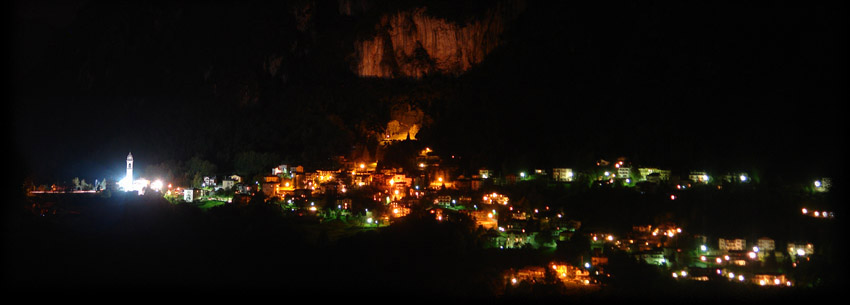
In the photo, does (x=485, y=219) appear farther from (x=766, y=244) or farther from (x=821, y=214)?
(x=821, y=214)

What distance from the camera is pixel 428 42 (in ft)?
92.2

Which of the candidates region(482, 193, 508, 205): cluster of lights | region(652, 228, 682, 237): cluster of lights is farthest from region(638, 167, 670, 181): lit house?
region(482, 193, 508, 205): cluster of lights

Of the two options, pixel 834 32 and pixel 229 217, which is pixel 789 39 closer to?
pixel 834 32

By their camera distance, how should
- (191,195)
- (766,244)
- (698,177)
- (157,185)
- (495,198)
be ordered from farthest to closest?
(157,185), (191,195), (495,198), (698,177), (766,244)

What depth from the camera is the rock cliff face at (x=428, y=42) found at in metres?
27.7

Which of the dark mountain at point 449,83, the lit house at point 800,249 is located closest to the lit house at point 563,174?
the dark mountain at point 449,83

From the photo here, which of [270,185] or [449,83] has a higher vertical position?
[449,83]

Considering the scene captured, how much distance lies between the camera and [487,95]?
26.7 meters

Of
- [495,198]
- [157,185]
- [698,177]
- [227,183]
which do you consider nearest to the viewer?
[698,177]

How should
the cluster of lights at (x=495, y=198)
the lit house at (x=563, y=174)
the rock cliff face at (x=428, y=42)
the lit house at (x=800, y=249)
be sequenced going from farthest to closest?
the rock cliff face at (x=428, y=42)
the lit house at (x=563, y=174)
the cluster of lights at (x=495, y=198)
the lit house at (x=800, y=249)

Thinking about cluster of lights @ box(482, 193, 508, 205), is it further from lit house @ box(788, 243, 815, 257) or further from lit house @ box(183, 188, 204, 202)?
lit house @ box(183, 188, 204, 202)

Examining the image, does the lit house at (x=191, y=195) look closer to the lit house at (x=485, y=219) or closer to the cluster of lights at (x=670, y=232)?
the lit house at (x=485, y=219)

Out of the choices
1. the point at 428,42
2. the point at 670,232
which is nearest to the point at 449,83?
the point at 428,42

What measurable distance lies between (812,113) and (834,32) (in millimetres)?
2960
